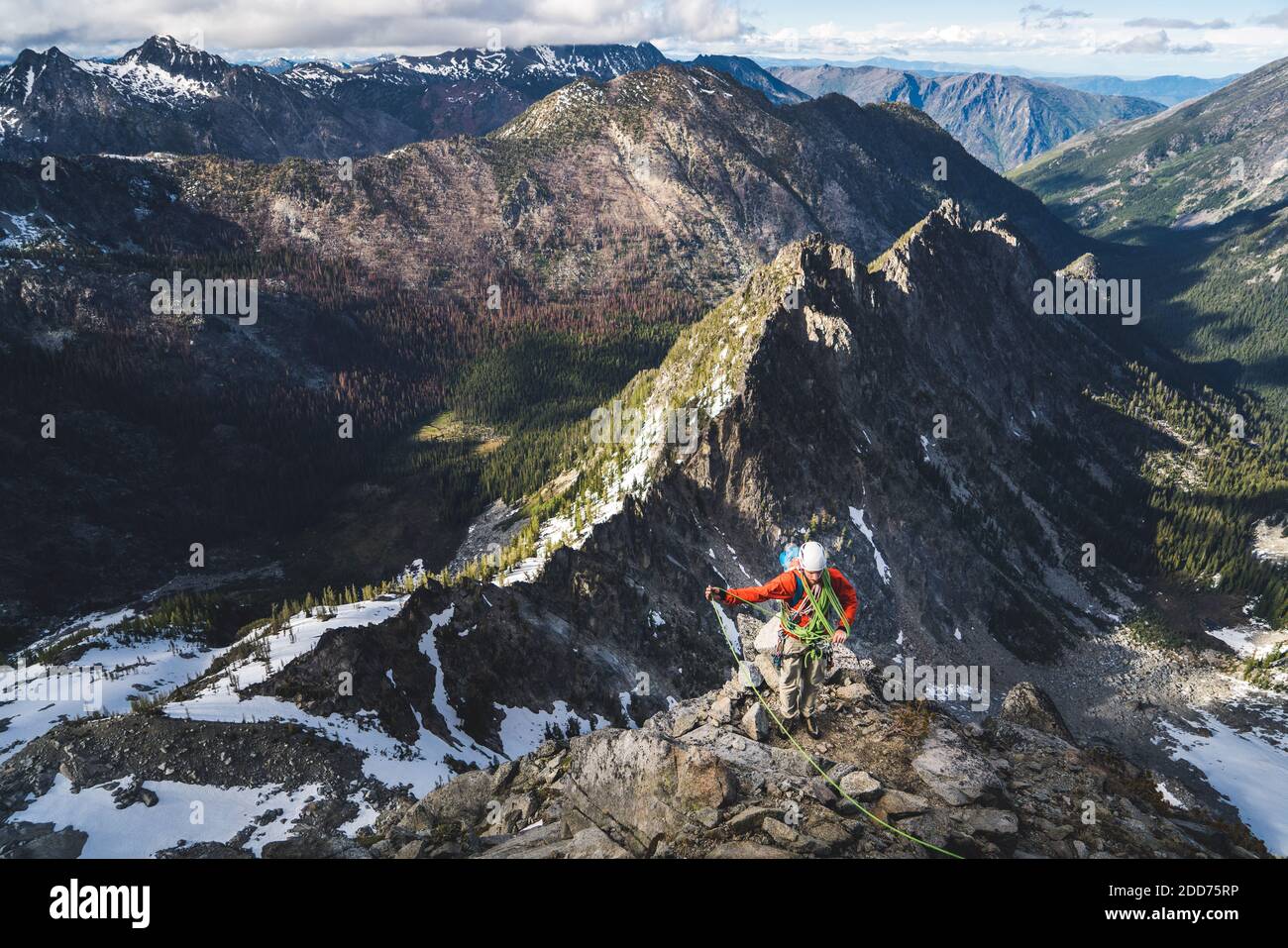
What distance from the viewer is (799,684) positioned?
A: 2509 centimetres

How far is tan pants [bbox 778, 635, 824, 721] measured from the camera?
24531 mm

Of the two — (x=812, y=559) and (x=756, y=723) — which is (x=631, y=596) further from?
(x=812, y=559)

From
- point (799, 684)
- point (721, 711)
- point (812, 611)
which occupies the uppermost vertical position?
point (812, 611)

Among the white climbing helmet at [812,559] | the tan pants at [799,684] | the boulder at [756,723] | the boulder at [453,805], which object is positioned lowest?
the boulder at [453,805]

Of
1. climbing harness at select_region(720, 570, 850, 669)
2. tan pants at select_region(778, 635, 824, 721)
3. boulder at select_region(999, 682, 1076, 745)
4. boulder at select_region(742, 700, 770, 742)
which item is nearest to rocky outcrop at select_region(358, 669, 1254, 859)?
boulder at select_region(742, 700, 770, 742)

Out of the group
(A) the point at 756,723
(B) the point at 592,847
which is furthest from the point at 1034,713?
(B) the point at 592,847

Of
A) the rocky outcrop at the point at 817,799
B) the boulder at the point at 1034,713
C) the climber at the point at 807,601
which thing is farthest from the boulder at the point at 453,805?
the boulder at the point at 1034,713

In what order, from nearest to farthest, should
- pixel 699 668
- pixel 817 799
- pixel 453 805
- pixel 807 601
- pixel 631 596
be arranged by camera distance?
pixel 817 799, pixel 807 601, pixel 453 805, pixel 699 668, pixel 631 596

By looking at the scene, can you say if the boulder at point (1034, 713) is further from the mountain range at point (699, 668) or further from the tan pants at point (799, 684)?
the tan pants at point (799, 684)

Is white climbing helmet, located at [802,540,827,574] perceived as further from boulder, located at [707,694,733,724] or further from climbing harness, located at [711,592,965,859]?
boulder, located at [707,694,733,724]

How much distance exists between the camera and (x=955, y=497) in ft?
398

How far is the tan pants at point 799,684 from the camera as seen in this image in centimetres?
2453

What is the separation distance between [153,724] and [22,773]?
551 cm

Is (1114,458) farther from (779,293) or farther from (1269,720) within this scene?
(779,293)
